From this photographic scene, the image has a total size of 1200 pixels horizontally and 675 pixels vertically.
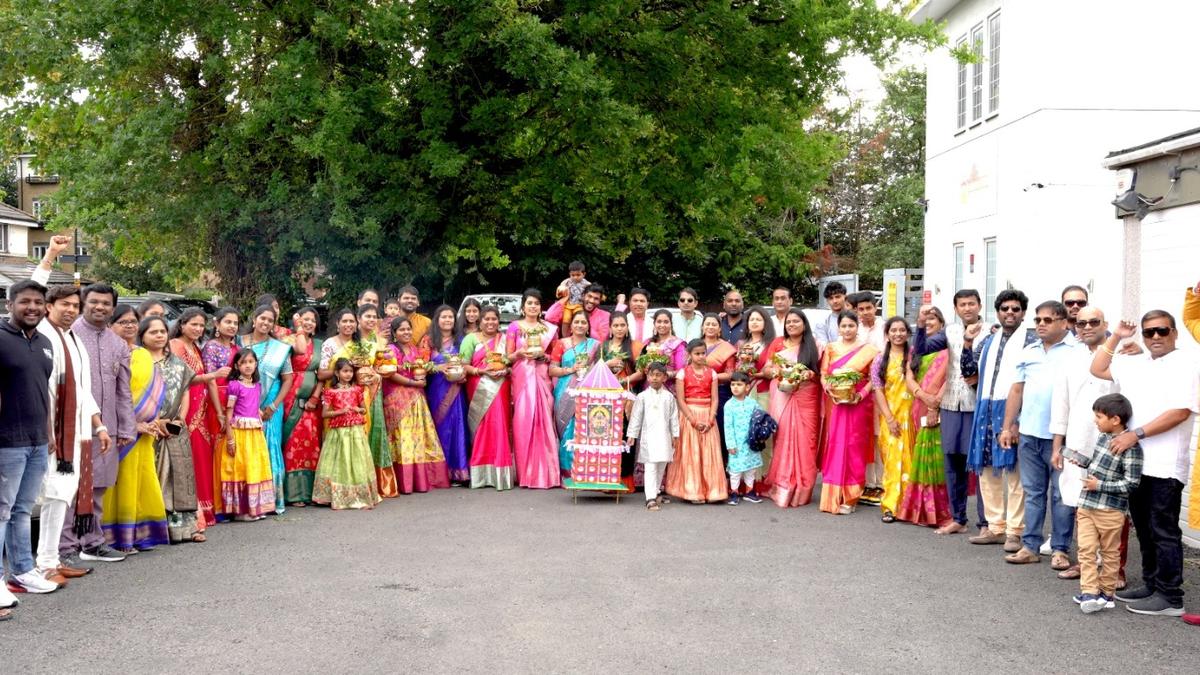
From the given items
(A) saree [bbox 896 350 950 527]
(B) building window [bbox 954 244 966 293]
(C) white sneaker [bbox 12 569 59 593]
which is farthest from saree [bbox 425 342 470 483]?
(B) building window [bbox 954 244 966 293]

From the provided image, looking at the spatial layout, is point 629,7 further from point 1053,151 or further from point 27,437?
point 27,437

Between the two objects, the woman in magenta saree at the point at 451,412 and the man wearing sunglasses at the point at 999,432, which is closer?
the man wearing sunglasses at the point at 999,432

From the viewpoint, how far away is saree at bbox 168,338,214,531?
8039mm

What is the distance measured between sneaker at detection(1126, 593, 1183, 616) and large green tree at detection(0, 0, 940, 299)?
1022 centimetres

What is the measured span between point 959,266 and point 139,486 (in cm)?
1534

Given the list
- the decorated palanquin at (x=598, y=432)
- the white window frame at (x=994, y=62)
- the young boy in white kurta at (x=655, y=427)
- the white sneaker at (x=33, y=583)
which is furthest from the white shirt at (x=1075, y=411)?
the white window frame at (x=994, y=62)

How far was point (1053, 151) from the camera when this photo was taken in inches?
612

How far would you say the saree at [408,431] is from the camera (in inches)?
394

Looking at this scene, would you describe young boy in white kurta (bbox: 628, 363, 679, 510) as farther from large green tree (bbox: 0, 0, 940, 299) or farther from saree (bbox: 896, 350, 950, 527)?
large green tree (bbox: 0, 0, 940, 299)

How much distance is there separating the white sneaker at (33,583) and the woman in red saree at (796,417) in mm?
5857

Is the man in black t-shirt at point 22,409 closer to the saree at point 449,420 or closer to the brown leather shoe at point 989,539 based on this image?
the saree at point 449,420

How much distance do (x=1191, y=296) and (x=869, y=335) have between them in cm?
347

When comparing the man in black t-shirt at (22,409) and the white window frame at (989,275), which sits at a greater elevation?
the white window frame at (989,275)

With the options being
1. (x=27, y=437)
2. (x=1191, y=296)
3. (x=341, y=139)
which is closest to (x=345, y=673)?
(x=27, y=437)
